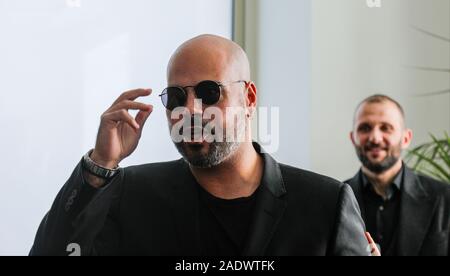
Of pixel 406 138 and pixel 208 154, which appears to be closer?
pixel 208 154

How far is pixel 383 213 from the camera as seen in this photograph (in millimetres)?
2309

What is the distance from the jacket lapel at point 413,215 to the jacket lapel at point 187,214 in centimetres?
93

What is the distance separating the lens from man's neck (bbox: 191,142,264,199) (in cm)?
161

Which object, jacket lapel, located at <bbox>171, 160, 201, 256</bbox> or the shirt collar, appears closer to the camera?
jacket lapel, located at <bbox>171, 160, 201, 256</bbox>

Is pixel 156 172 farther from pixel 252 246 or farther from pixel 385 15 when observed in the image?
pixel 385 15

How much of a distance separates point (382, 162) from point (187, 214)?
1.08 metres

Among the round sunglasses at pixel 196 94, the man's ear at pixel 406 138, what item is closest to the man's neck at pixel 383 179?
the man's ear at pixel 406 138

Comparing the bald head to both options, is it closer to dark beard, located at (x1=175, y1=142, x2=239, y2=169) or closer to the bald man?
the bald man

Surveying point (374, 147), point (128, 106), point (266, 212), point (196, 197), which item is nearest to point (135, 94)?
point (128, 106)

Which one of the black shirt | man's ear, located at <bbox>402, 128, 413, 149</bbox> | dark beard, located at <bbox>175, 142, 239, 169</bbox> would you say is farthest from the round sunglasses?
man's ear, located at <bbox>402, 128, 413, 149</bbox>

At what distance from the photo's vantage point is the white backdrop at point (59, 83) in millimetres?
1992

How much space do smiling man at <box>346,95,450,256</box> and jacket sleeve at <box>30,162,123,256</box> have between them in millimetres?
1113

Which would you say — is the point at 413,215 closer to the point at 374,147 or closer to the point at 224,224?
the point at 374,147

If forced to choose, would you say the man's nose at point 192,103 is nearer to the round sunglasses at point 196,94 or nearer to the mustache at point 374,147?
the round sunglasses at point 196,94
